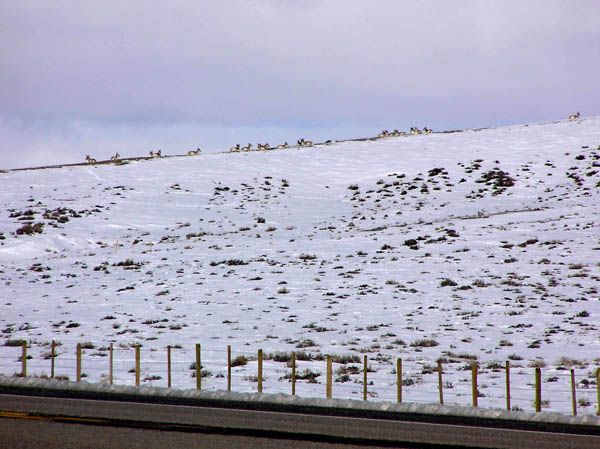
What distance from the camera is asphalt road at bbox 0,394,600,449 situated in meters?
11.9

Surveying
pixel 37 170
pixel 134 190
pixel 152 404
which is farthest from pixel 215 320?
pixel 37 170

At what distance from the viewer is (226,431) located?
13.0 m

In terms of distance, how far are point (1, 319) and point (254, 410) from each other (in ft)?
64.9

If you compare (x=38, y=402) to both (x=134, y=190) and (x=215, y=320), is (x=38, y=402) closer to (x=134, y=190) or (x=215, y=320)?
(x=215, y=320)

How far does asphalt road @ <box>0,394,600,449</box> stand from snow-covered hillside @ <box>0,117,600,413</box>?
410 cm

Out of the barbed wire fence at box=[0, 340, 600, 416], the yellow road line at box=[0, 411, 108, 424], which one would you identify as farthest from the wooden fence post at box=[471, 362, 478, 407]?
the yellow road line at box=[0, 411, 108, 424]

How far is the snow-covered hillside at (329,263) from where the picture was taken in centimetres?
2370

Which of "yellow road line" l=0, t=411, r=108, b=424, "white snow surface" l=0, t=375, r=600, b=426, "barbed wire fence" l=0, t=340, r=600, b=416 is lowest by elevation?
"barbed wire fence" l=0, t=340, r=600, b=416

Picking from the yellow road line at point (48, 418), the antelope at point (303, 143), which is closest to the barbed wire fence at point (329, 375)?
the yellow road line at point (48, 418)

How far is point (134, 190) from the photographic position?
68.4 m

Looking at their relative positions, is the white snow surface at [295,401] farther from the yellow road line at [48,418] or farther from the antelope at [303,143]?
the antelope at [303,143]

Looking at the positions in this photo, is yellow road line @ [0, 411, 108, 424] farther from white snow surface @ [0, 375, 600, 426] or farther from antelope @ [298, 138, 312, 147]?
antelope @ [298, 138, 312, 147]

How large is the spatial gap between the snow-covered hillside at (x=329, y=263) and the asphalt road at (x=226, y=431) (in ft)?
13.4

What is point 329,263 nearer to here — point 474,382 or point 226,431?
point 474,382
